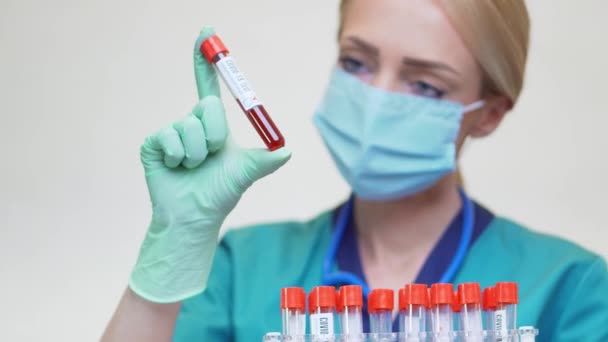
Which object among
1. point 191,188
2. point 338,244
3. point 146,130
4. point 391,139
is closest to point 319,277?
point 338,244

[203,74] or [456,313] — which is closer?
[456,313]

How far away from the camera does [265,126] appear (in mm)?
1097

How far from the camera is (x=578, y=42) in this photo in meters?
2.03

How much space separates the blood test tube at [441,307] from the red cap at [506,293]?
0.19 ft

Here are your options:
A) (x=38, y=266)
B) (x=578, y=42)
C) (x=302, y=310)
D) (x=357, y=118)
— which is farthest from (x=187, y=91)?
(x=302, y=310)

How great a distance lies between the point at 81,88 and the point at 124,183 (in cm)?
25

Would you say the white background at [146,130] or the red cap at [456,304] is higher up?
the white background at [146,130]

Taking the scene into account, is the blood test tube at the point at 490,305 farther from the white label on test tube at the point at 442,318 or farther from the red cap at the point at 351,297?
the red cap at the point at 351,297

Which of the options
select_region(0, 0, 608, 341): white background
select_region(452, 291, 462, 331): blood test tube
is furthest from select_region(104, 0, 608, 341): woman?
select_region(0, 0, 608, 341): white background

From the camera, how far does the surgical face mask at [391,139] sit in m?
1.39

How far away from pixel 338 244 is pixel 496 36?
1.51ft

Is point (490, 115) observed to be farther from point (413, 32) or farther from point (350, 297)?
point (350, 297)

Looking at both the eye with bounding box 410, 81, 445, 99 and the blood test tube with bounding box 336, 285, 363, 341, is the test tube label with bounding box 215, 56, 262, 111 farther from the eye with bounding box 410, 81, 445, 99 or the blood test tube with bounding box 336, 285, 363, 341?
the eye with bounding box 410, 81, 445, 99

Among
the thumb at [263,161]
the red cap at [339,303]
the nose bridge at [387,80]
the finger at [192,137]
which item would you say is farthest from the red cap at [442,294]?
the nose bridge at [387,80]
